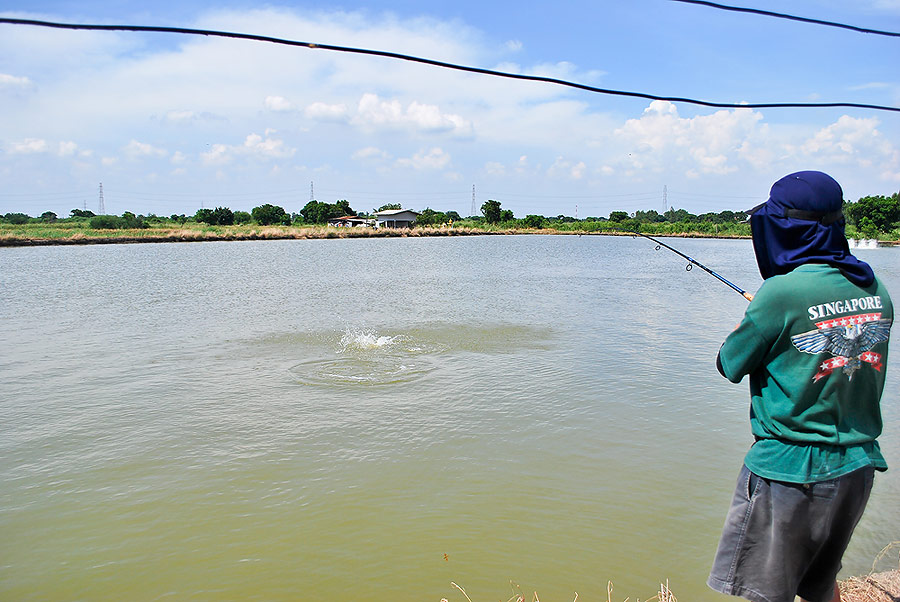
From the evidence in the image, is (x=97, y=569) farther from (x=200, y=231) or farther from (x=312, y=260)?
(x=200, y=231)

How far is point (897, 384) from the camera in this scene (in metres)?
9.29

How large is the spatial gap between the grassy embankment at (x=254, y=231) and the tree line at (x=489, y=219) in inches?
20.8

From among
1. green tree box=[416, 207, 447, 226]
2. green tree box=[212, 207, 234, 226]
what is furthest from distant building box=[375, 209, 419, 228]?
green tree box=[212, 207, 234, 226]

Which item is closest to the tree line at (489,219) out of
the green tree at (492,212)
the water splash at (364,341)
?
the green tree at (492,212)

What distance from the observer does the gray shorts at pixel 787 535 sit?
94.0 inches

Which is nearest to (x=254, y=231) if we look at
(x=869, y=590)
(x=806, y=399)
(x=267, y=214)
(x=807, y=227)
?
(x=267, y=214)

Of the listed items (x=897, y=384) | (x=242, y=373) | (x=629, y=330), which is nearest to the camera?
(x=897, y=384)

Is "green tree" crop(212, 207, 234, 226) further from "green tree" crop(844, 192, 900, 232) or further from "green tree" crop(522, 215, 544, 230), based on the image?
"green tree" crop(844, 192, 900, 232)

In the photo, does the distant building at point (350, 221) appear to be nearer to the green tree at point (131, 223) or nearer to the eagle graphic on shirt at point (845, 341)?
the green tree at point (131, 223)

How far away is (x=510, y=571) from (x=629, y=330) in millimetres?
10292

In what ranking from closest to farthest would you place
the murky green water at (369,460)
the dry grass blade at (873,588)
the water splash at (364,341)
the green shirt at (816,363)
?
1. the green shirt at (816,363)
2. the dry grass blade at (873,588)
3. the murky green water at (369,460)
4. the water splash at (364,341)

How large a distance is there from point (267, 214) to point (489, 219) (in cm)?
3342

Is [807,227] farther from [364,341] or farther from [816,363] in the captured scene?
[364,341]

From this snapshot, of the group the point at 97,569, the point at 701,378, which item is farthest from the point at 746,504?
the point at 701,378
